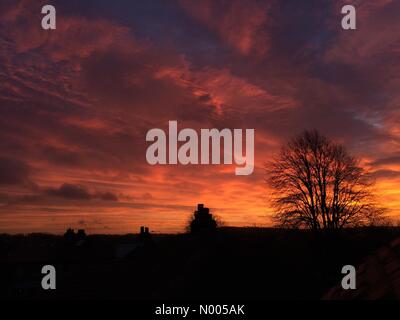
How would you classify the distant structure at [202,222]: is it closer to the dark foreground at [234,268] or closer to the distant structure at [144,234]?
the dark foreground at [234,268]

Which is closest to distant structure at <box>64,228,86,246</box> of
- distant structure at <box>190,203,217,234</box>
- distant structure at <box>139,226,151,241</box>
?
distant structure at <box>139,226,151,241</box>

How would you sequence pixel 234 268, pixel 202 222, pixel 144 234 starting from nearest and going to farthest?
pixel 234 268 → pixel 202 222 → pixel 144 234

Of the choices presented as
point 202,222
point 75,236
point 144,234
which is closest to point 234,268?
point 202,222

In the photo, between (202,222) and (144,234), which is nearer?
(202,222)

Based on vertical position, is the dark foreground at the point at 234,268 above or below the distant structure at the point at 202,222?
below

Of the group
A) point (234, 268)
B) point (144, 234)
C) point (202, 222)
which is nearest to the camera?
point (234, 268)

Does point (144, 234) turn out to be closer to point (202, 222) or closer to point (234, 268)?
point (202, 222)

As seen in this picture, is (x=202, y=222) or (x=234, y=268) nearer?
(x=234, y=268)

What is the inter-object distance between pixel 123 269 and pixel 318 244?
17.7 m

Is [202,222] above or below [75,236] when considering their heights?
above

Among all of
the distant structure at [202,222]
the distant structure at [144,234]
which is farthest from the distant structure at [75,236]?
the distant structure at [202,222]

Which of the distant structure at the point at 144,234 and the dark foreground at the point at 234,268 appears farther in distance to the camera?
the distant structure at the point at 144,234

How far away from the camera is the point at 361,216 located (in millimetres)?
37375

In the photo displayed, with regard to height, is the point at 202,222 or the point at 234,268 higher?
the point at 202,222
